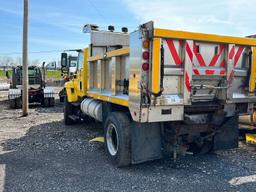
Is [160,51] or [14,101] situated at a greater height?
[160,51]

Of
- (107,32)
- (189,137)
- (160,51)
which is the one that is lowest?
(189,137)

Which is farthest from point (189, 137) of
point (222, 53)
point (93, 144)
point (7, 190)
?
point (7, 190)

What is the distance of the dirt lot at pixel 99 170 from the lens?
163 inches

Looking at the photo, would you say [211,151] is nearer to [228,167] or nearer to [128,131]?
[228,167]

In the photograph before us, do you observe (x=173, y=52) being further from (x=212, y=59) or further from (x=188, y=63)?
(x=212, y=59)

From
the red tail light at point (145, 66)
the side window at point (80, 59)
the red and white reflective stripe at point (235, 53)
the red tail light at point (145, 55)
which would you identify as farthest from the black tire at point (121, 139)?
the side window at point (80, 59)

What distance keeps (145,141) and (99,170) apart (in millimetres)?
1024

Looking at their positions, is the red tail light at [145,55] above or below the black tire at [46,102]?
above

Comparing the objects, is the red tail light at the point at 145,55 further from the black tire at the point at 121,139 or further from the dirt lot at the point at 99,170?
the dirt lot at the point at 99,170

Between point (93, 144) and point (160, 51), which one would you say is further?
point (93, 144)

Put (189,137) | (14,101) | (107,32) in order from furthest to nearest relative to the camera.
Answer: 1. (14,101)
2. (107,32)
3. (189,137)

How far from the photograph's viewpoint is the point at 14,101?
13.7 metres

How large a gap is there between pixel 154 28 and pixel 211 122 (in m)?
2.04

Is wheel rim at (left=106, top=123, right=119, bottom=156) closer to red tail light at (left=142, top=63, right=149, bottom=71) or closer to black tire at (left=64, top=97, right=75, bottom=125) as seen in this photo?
red tail light at (left=142, top=63, right=149, bottom=71)
